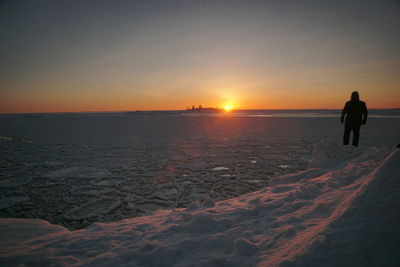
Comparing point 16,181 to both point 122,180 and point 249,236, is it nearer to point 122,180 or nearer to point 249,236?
point 122,180

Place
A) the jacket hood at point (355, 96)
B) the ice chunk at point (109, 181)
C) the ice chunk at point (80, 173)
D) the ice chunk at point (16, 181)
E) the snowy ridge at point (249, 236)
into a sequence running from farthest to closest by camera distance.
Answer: the jacket hood at point (355, 96)
the ice chunk at point (80, 173)
the ice chunk at point (109, 181)
the ice chunk at point (16, 181)
the snowy ridge at point (249, 236)

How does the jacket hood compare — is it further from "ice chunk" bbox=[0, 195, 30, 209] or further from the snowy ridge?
"ice chunk" bbox=[0, 195, 30, 209]

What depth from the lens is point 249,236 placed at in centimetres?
221

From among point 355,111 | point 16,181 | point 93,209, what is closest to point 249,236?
point 93,209

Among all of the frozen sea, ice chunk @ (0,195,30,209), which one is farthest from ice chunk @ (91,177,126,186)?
ice chunk @ (0,195,30,209)

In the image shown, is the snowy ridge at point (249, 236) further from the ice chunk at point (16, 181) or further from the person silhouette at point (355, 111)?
the person silhouette at point (355, 111)

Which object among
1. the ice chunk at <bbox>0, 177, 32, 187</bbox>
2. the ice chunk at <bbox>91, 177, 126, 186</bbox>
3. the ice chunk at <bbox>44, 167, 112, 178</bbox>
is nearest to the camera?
the ice chunk at <bbox>0, 177, 32, 187</bbox>

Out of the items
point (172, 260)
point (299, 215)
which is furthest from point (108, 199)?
point (299, 215)

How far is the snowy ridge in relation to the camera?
1595 mm

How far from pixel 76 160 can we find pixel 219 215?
6988 millimetres

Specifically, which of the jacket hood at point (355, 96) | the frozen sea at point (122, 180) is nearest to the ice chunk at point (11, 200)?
the frozen sea at point (122, 180)

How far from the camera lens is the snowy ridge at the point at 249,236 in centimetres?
159

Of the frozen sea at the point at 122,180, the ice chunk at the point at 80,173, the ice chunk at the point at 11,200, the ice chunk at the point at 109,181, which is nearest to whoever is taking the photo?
the frozen sea at the point at 122,180

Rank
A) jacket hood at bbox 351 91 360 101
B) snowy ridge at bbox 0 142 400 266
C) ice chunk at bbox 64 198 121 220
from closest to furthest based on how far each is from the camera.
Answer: snowy ridge at bbox 0 142 400 266, ice chunk at bbox 64 198 121 220, jacket hood at bbox 351 91 360 101
